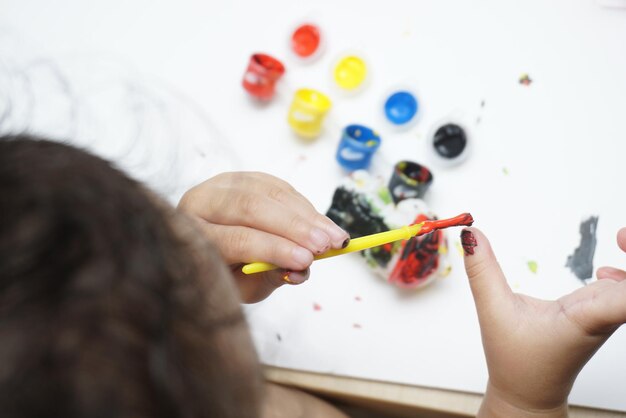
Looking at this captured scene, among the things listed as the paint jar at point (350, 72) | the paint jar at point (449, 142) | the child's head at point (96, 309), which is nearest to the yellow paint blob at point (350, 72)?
the paint jar at point (350, 72)

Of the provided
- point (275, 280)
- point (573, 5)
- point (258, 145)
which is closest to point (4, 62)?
point (258, 145)

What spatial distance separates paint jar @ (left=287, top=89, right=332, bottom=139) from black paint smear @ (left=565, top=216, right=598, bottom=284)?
330 millimetres

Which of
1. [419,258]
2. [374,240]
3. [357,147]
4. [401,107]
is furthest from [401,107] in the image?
[374,240]

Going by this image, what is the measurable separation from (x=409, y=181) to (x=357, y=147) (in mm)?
74

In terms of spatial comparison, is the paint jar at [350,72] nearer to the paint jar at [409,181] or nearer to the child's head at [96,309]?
the paint jar at [409,181]

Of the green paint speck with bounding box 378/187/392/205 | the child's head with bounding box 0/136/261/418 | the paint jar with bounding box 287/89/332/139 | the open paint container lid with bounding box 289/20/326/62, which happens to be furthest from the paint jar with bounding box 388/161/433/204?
the child's head with bounding box 0/136/261/418

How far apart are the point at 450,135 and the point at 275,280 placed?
0.29 m

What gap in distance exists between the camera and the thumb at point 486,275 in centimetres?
46

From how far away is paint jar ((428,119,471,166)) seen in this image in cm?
65

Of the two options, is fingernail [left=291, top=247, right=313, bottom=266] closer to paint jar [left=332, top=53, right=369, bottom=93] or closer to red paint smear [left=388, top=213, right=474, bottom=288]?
red paint smear [left=388, top=213, right=474, bottom=288]

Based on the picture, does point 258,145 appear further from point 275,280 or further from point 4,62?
point 4,62

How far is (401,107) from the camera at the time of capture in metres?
0.70

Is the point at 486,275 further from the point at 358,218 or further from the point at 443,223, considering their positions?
the point at 358,218

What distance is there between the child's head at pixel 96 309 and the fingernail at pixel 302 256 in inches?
5.8
